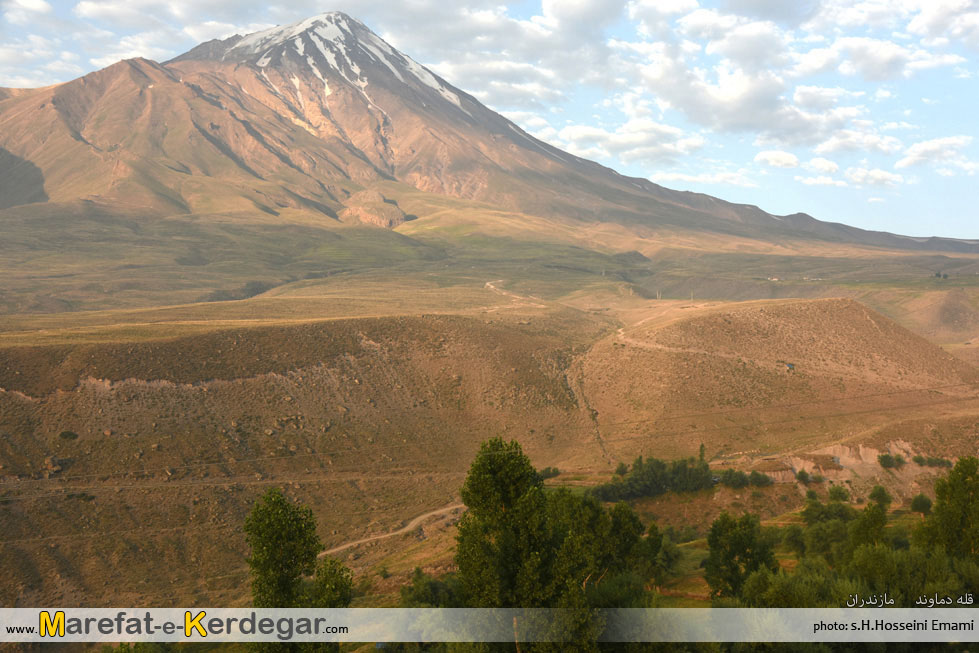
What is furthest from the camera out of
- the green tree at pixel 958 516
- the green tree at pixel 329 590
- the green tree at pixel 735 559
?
the green tree at pixel 735 559

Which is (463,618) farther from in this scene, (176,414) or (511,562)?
(176,414)

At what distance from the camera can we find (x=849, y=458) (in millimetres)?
63062

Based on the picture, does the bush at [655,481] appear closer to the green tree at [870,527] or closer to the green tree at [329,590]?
the green tree at [870,527]

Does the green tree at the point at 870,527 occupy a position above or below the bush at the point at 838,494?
above

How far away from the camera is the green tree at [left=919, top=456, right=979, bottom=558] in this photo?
102 ft

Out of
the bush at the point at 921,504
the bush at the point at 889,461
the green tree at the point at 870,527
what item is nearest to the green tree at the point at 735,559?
the green tree at the point at 870,527

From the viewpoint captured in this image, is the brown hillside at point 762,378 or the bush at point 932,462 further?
the brown hillside at point 762,378

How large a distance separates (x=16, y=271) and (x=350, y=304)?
291ft

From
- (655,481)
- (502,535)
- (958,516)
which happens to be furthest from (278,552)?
(655,481)

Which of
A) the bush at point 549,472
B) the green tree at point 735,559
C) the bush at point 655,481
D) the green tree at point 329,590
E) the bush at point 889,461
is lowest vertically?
the bush at point 549,472

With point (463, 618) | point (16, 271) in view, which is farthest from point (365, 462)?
point (16, 271)

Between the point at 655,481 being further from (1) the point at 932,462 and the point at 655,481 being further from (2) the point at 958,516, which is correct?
(2) the point at 958,516

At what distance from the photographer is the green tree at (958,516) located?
31062 millimetres

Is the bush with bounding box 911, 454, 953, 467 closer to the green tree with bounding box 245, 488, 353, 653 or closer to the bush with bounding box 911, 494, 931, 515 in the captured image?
the bush with bounding box 911, 494, 931, 515
